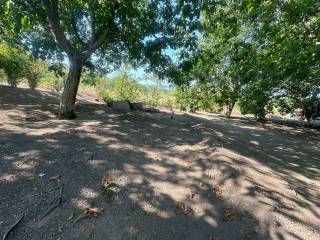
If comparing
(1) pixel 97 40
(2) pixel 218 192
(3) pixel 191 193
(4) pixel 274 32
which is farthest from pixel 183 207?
(4) pixel 274 32

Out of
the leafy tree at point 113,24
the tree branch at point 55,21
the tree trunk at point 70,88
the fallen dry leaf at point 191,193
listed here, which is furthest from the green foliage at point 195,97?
the fallen dry leaf at point 191,193

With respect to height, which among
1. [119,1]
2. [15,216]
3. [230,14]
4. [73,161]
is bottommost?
[15,216]

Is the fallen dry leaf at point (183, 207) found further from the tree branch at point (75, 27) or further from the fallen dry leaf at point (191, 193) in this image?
the tree branch at point (75, 27)

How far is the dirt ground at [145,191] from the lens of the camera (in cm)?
263

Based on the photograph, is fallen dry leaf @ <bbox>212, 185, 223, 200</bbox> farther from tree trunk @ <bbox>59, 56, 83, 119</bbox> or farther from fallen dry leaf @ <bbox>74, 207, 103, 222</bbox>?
tree trunk @ <bbox>59, 56, 83, 119</bbox>

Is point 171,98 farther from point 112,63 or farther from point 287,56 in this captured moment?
point 287,56

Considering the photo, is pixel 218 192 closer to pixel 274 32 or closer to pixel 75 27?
pixel 274 32

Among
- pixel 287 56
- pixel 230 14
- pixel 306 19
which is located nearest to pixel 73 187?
pixel 287 56

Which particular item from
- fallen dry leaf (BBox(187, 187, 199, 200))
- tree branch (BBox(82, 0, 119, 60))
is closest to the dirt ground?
fallen dry leaf (BBox(187, 187, 199, 200))

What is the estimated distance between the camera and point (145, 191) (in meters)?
3.24

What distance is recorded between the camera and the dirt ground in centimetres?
263

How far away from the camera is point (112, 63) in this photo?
496 inches

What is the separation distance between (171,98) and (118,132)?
1677 cm

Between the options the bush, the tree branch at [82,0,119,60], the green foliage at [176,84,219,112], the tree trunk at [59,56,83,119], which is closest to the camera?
the tree branch at [82,0,119,60]
